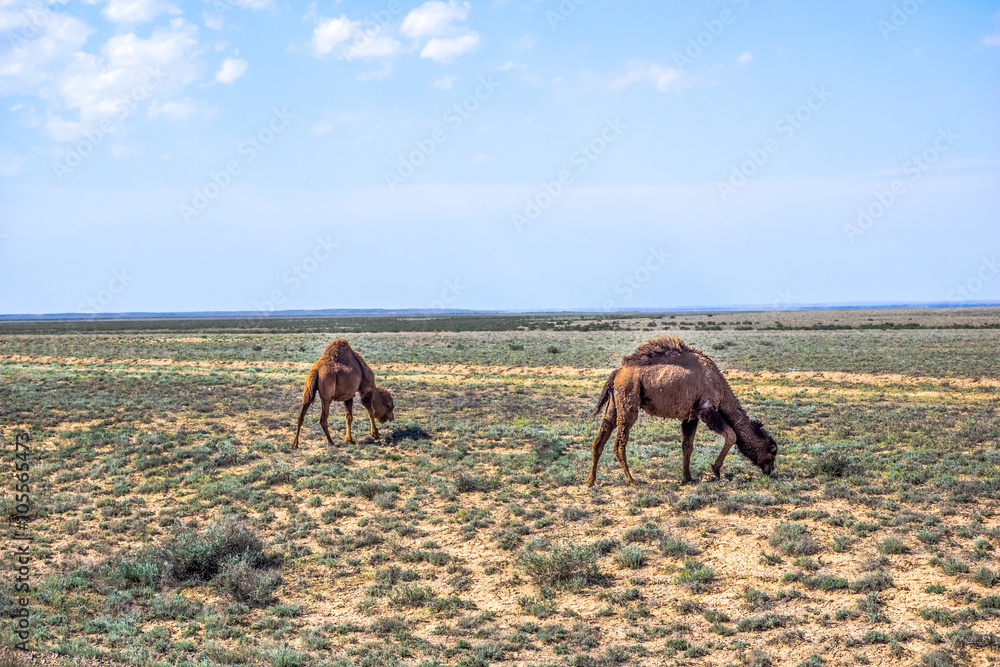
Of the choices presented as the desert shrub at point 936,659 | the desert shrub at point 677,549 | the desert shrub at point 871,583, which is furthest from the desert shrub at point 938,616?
the desert shrub at point 677,549

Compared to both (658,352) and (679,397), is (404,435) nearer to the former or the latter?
(658,352)

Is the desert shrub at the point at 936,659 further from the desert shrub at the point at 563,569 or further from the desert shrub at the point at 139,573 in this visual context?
the desert shrub at the point at 139,573

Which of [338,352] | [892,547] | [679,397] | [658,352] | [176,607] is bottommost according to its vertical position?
[176,607]

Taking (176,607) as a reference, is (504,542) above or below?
above

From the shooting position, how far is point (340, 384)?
1578 centimetres

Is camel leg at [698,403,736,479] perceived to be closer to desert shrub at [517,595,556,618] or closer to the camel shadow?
desert shrub at [517,595,556,618]

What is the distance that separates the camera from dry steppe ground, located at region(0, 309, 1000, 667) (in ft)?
22.3

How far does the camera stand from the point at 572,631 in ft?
23.1

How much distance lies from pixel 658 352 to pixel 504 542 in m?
4.09

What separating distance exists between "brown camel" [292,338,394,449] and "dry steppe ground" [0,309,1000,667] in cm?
74

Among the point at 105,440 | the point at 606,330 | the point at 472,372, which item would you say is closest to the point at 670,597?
the point at 105,440

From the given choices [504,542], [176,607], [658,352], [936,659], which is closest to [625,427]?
[658,352]

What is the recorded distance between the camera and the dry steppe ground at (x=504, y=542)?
679cm

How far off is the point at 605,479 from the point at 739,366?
23229 millimetres
